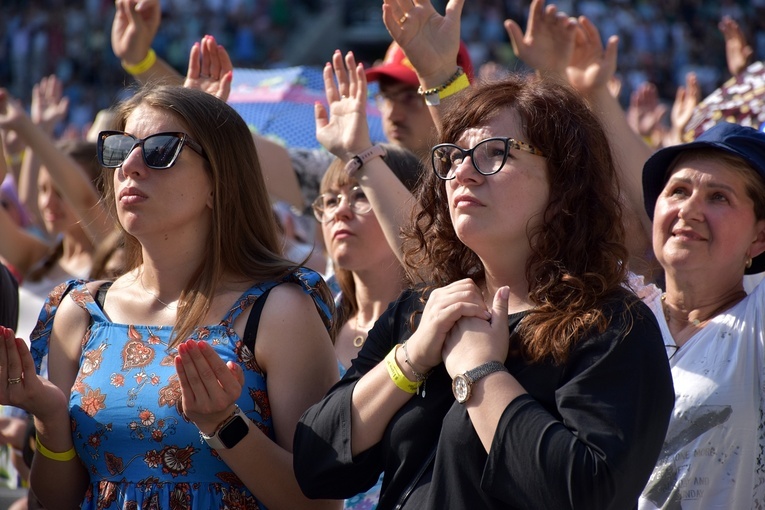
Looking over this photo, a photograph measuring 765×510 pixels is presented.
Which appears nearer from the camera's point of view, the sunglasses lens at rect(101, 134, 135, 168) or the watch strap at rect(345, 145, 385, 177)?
the sunglasses lens at rect(101, 134, 135, 168)

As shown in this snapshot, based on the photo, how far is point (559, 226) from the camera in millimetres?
2092

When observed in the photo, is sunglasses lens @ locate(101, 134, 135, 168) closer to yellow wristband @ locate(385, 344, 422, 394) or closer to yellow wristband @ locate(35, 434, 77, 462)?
yellow wristband @ locate(35, 434, 77, 462)

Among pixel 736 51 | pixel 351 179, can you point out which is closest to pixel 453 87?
pixel 351 179

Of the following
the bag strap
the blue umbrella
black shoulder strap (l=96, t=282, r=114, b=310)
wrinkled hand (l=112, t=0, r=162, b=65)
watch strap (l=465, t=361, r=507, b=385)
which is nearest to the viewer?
watch strap (l=465, t=361, r=507, b=385)

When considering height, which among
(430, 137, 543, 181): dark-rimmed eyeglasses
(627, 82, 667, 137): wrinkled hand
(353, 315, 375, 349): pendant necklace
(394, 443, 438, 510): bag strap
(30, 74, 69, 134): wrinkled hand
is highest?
(430, 137, 543, 181): dark-rimmed eyeglasses

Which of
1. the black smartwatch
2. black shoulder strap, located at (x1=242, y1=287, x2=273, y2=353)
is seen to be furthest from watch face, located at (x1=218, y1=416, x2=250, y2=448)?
black shoulder strap, located at (x1=242, y1=287, x2=273, y2=353)

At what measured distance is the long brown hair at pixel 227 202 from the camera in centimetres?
246

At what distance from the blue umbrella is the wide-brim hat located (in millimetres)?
2695

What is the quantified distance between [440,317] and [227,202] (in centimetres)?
78

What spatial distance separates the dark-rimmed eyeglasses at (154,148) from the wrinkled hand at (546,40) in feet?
5.12

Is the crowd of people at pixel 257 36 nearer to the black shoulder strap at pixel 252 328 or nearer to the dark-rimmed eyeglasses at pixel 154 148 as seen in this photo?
the dark-rimmed eyeglasses at pixel 154 148

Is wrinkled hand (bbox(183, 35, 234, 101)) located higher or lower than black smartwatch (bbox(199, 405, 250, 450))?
higher

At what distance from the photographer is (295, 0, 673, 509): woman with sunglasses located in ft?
5.95

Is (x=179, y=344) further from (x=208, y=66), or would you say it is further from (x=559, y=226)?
(x=208, y=66)
